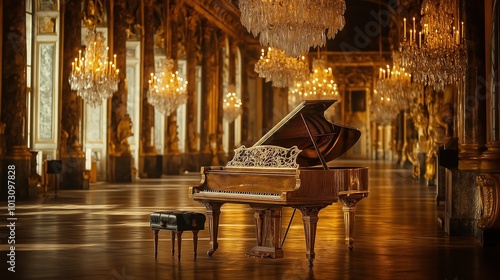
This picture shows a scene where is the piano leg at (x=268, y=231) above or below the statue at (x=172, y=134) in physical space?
below

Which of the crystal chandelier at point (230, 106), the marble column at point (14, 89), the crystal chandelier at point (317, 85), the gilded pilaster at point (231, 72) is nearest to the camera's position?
the marble column at point (14, 89)

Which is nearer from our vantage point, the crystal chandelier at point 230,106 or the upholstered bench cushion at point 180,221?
the upholstered bench cushion at point 180,221

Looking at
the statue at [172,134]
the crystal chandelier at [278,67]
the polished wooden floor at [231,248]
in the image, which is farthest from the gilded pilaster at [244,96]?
the polished wooden floor at [231,248]

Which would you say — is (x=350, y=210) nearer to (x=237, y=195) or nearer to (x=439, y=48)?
(x=237, y=195)

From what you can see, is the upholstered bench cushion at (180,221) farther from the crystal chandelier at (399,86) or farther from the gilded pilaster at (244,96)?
the gilded pilaster at (244,96)

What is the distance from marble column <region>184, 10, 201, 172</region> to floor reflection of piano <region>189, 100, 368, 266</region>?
2319 cm

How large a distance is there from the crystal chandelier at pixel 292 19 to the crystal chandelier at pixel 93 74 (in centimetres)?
825

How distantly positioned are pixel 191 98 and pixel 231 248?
77.2 ft

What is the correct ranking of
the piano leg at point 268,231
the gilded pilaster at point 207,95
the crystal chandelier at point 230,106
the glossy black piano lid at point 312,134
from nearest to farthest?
the piano leg at point 268,231
the glossy black piano lid at point 312,134
the gilded pilaster at point 207,95
the crystal chandelier at point 230,106

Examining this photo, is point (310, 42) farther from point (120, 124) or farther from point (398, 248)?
point (120, 124)

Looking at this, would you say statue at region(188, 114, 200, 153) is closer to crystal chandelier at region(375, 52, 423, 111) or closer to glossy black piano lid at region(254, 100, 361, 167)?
crystal chandelier at region(375, 52, 423, 111)

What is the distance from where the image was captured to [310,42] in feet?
43.3

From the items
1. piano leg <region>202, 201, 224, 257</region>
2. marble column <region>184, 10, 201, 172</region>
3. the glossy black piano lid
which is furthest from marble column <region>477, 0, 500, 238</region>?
marble column <region>184, 10, 201, 172</region>

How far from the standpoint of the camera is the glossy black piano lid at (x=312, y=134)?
31.7 feet
